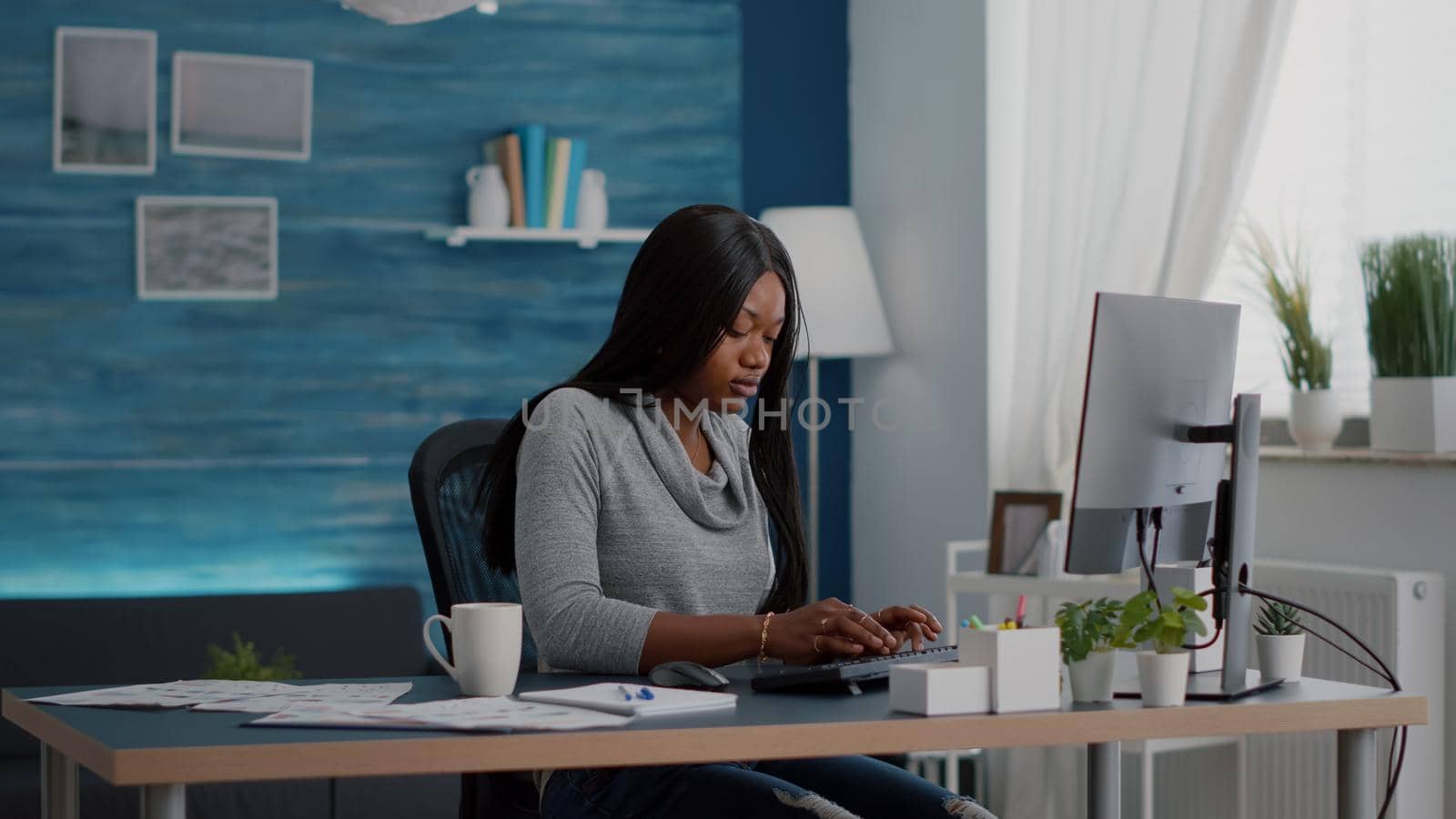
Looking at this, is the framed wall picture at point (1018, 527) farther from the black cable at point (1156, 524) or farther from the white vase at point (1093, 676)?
the white vase at point (1093, 676)

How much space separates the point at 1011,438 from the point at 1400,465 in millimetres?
1014

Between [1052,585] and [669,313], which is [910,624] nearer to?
[669,313]

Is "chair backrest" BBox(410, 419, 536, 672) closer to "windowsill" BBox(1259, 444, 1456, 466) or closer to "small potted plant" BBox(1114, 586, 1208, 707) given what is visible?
"small potted plant" BBox(1114, 586, 1208, 707)

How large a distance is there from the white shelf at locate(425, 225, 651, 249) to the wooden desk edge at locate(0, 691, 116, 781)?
243 centimetres

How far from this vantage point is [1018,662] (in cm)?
142

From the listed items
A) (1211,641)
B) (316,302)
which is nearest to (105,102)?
(316,302)

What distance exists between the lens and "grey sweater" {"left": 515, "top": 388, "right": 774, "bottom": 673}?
167 cm

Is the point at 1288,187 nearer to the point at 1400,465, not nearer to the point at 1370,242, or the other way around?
the point at 1370,242

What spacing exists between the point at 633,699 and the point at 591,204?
279 centimetres

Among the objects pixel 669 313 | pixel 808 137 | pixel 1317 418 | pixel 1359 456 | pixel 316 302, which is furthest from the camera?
pixel 808 137

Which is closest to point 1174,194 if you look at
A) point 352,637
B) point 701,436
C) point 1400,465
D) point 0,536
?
point 1400,465

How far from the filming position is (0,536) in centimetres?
366

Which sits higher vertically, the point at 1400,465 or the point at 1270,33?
the point at 1270,33

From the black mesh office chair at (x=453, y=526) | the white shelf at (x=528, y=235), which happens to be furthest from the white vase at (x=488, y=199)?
the black mesh office chair at (x=453, y=526)
